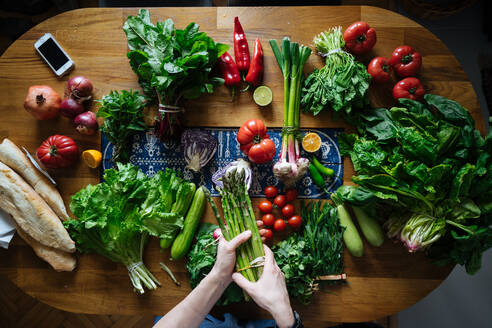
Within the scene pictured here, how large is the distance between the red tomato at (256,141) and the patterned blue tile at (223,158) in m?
0.18

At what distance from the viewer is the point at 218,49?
2596mm

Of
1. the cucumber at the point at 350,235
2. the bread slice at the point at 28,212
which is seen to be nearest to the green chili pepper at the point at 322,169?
the cucumber at the point at 350,235

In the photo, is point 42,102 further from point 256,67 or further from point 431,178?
point 431,178

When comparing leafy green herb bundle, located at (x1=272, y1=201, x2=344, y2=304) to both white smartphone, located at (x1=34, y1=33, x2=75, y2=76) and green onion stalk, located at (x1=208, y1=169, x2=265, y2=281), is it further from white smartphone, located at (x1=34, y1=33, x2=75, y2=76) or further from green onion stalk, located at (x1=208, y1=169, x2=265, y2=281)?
white smartphone, located at (x1=34, y1=33, x2=75, y2=76)

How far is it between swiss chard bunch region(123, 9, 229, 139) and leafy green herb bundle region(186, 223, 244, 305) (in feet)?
3.21

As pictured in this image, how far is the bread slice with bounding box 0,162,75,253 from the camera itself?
266 cm

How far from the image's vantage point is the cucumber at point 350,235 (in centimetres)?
264

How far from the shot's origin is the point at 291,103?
2717 mm

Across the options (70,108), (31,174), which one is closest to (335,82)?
(70,108)

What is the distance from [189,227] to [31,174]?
4.79ft

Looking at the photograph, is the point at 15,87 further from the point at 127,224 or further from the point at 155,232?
the point at 155,232

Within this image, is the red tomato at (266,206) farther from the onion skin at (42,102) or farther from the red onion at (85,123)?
the onion skin at (42,102)

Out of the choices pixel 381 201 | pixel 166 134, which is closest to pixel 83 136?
pixel 166 134

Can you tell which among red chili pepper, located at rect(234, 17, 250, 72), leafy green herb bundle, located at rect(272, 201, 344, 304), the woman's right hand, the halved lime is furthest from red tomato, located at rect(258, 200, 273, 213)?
red chili pepper, located at rect(234, 17, 250, 72)
